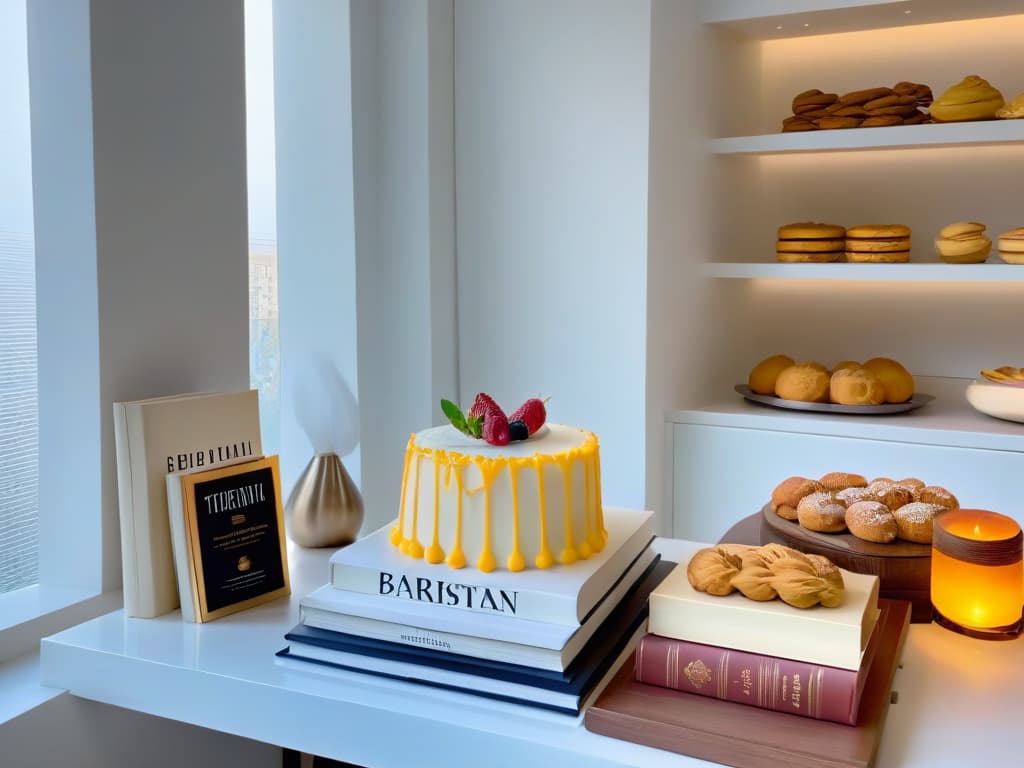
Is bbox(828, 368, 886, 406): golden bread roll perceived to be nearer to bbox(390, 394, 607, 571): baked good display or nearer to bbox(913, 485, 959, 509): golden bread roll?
bbox(913, 485, 959, 509): golden bread roll

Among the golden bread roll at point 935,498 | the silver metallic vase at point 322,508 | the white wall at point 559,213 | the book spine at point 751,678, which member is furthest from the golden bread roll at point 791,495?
the white wall at point 559,213

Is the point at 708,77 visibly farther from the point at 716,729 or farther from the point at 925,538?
the point at 716,729

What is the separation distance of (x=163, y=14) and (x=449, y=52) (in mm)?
1037

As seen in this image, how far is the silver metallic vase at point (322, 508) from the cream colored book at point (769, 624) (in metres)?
0.62

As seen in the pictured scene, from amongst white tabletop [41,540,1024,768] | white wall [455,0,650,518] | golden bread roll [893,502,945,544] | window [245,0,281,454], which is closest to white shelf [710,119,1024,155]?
white wall [455,0,650,518]

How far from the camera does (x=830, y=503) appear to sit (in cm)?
110

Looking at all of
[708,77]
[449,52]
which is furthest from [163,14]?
[708,77]

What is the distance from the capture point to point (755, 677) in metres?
0.81

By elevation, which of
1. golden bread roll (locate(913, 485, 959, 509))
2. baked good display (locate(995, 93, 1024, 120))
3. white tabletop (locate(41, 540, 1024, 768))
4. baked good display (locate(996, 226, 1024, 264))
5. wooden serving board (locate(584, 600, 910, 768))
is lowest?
white tabletop (locate(41, 540, 1024, 768))

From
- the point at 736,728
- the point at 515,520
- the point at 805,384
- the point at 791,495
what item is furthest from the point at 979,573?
the point at 805,384

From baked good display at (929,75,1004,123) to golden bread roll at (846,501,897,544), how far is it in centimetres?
143

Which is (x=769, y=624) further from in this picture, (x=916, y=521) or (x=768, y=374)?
(x=768, y=374)

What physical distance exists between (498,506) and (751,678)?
0.28 meters

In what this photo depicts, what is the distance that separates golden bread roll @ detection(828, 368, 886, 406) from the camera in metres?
2.18
